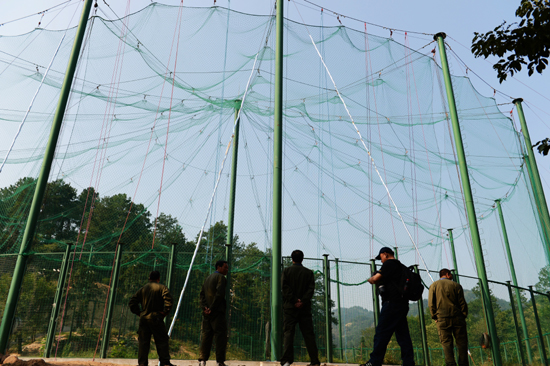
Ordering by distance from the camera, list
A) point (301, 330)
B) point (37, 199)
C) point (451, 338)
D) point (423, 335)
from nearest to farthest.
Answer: point (301, 330), point (451, 338), point (37, 199), point (423, 335)

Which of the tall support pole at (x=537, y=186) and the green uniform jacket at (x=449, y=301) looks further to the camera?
the tall support pole at (x=537, y=186)

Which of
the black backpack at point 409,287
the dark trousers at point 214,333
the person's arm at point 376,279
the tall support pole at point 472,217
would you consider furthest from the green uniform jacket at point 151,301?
the tall support pole at point 472,217

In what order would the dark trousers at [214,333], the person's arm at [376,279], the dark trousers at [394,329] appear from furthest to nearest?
the dark trousers at [214,333]
the person's arm at [376,279]
the dark trousers at [394,329]

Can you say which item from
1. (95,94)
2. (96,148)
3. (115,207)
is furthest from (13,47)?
(115,207)

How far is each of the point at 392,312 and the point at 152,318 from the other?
3.26 m

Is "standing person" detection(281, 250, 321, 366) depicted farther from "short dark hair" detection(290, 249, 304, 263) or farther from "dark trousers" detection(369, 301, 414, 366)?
"dark trousers" detection(369, 301, 414, 366)

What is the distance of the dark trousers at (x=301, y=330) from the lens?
17.2 ft

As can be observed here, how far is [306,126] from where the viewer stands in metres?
11.5

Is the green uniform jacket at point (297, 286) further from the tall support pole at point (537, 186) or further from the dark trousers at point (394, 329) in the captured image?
the tall support pole at point (537, 186)

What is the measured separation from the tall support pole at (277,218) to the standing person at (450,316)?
8.11 feet

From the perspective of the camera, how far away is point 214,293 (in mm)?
5602

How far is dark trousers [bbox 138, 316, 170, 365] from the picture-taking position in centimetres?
532

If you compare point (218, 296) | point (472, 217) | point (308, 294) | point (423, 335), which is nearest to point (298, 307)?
point (308, 294)

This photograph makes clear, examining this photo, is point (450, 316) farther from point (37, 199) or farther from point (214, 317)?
point (37, 199)
